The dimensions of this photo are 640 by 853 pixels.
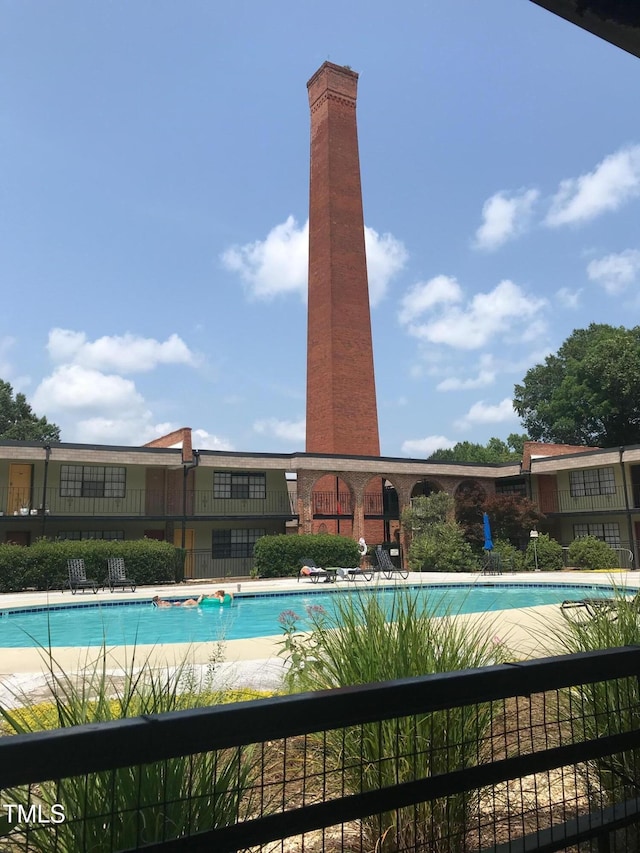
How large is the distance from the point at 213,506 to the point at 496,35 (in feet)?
79.1

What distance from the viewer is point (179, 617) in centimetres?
1451

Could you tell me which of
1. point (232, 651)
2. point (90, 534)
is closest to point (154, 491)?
point (90, 534)

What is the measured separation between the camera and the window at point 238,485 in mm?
27028

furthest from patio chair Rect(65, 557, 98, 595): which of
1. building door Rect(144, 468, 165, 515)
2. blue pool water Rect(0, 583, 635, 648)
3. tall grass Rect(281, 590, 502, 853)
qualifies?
tall grass Rect(281, 590, 502, 853)

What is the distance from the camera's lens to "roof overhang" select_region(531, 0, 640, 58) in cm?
196

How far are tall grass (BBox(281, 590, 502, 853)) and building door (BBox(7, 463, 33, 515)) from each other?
22309mm

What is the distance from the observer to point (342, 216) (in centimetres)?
3091

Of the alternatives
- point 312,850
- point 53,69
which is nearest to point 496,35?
point 312,850

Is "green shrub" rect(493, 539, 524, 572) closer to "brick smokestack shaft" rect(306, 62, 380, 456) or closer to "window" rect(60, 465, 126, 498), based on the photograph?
"brick smokestack shaft" rect(306, 62, 380, 456)

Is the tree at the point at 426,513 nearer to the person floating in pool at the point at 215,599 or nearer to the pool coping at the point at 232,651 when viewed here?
the person floating in pool at the point at 215,599

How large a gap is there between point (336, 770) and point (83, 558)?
783 inches

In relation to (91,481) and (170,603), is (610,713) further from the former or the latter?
(91,481)

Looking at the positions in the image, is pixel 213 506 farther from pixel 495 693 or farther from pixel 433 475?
pixel 495 693

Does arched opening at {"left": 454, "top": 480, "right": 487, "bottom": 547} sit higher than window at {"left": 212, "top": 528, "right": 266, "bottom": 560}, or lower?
higher
